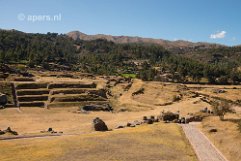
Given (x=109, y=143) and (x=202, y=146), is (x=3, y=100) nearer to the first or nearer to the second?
(x=109, y=143)

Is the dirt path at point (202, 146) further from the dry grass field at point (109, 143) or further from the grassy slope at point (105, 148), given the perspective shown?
the grassy slope at point (105, 148)

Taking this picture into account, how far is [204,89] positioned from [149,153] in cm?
11233

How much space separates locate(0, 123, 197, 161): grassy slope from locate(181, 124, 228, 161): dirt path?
3.76 feet

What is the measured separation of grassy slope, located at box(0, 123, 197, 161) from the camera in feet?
128

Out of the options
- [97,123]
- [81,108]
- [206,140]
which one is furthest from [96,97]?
[206,140]

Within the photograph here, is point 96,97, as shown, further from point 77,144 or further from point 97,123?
point 77,144

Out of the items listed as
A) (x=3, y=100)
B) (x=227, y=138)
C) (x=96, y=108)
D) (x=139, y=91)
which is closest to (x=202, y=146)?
(x=227, y=138)

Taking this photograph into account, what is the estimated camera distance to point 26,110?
99.0 m

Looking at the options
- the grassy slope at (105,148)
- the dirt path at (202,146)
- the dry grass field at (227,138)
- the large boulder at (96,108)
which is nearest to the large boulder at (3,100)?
the large boulder at (96,108)

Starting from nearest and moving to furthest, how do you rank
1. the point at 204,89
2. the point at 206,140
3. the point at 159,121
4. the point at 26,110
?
1. the point at 206,140
2. the point at 159,121
3. the point at 26,110
4. the point at 204,89

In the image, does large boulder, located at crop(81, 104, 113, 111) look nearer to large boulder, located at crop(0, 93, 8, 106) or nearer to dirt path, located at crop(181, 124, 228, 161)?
large boulder, located at crop(0, 93, 8, 106)

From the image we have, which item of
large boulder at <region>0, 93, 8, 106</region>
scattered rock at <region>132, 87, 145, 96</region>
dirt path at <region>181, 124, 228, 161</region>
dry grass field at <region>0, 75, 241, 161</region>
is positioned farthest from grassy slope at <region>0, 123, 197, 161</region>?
scattered rock at <region>132, 87, 145, 96</region>

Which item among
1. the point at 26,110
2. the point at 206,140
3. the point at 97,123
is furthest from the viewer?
the point at 26,110

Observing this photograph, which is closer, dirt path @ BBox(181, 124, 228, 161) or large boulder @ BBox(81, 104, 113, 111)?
dirt path @ BBox(181, 124, 228, 161)
